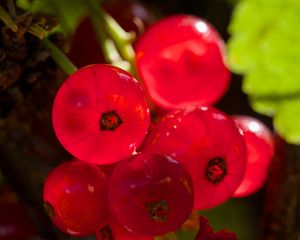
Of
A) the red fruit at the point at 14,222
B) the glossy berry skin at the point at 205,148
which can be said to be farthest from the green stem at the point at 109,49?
the red fruit at the point at 14,222

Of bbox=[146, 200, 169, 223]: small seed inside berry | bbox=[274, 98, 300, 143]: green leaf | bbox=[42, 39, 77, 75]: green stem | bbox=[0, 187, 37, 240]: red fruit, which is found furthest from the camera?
bbox=[274, 98, 300, 143]: green leaf

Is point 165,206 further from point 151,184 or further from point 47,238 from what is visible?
point 47,238

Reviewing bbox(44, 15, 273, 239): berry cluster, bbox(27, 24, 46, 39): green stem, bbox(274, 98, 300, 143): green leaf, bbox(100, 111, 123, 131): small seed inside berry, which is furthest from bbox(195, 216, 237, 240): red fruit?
bbox(274, 98, 300, 143): green leaf

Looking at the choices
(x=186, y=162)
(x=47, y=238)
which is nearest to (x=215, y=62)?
(x=186, y=162)

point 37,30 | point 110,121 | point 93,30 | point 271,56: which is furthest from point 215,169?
point 271,56

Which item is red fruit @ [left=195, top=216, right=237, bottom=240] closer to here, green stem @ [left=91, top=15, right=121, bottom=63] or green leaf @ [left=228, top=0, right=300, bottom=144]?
green stem @ [left=91, top=15, right=121, bottom=63]

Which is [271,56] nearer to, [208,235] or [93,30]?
[93,30]
